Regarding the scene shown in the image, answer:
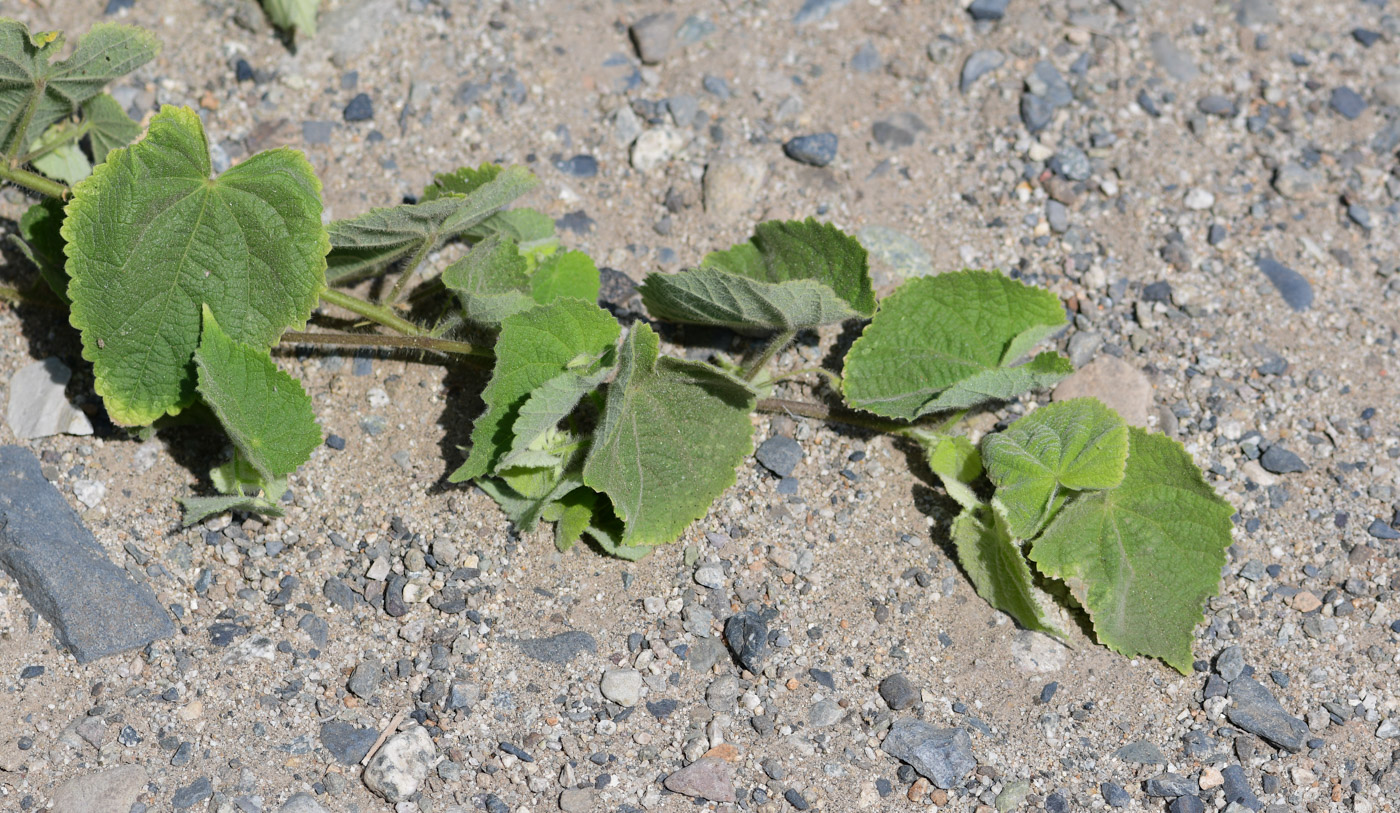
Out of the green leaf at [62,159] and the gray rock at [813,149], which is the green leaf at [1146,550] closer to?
the gray rock at [813,149]

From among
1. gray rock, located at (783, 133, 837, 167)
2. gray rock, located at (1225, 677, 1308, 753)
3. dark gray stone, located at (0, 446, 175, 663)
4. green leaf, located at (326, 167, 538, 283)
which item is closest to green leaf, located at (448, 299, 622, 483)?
green leaf, located at (326, 167, 538, 283)

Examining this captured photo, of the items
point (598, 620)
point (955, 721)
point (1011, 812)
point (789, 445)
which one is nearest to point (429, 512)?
point (598, 620)

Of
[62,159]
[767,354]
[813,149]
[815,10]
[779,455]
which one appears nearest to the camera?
[767,354]

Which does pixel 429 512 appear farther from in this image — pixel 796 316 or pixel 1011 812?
pixel 1011 812

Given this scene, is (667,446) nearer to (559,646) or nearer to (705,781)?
(559,646)

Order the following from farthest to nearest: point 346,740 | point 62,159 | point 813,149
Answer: point 813,149 < point 62,159 < point 346,740

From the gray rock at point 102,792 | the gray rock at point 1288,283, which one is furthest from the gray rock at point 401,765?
the gray rock at point 1288,283

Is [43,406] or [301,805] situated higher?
[43,406]

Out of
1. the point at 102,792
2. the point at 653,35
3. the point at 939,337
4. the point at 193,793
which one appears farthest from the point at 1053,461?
the point at 102,792
